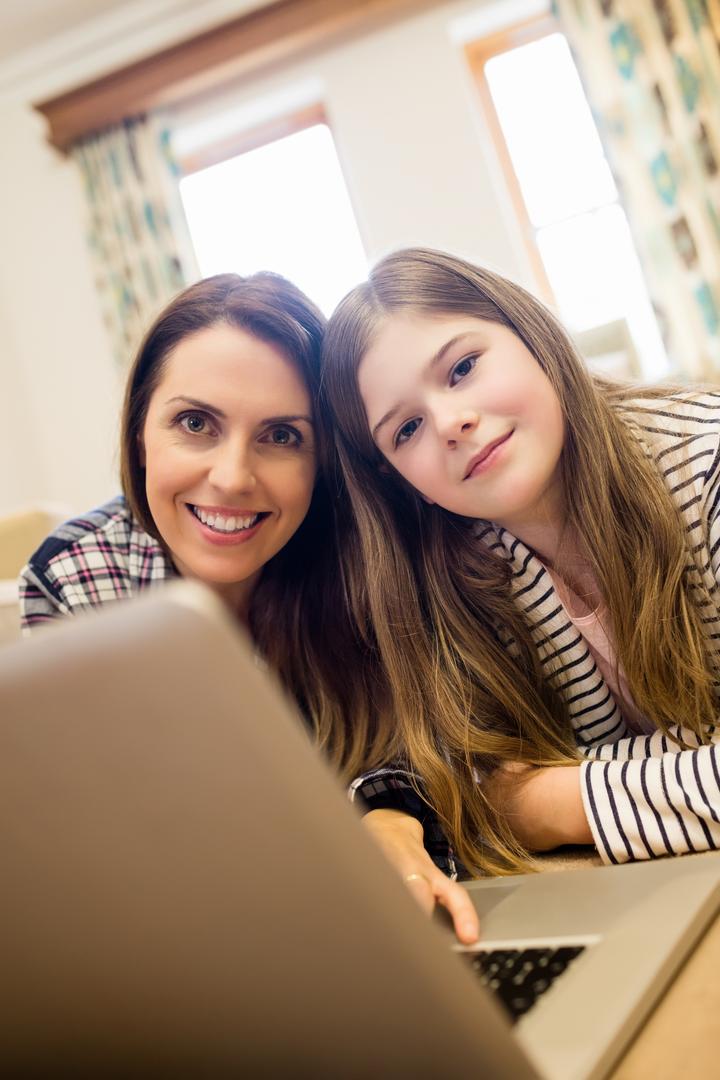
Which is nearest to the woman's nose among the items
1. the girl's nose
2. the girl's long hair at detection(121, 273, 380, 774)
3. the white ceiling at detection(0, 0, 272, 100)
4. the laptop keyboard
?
the girl's long hair at detection(121, 273, 380, 774)

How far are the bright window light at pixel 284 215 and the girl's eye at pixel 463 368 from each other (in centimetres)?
313

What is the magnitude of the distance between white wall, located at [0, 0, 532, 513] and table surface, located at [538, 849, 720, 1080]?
3577 millimetres

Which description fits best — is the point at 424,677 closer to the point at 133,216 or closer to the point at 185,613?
the point at 185,613

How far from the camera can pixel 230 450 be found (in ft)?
3.66

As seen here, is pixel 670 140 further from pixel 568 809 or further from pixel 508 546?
pixel 568 809

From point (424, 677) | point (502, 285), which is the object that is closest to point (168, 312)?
point (502, 285)

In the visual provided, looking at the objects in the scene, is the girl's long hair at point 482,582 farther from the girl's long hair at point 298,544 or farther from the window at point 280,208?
the window at point 280,208

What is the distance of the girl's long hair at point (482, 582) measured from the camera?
939 mm

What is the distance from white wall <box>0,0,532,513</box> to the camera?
3.79 meters

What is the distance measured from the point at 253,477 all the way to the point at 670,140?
3.09m

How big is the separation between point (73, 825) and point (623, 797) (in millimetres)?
524

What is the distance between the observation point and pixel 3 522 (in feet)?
6.72

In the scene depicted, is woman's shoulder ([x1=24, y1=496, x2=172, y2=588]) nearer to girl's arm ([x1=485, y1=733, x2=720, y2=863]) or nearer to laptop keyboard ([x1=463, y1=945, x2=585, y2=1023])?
girl's arm ([x1=485, y1=733, x2=720, y2=863])

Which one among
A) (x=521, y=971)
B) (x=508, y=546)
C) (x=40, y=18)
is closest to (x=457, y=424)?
(x=508, y=546)
